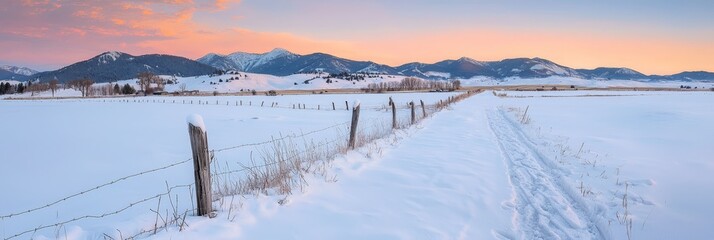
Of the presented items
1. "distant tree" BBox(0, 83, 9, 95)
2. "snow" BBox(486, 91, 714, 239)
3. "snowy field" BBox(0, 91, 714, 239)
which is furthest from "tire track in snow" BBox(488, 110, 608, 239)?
"distant tree" BBox(0, 83, 9, 95)

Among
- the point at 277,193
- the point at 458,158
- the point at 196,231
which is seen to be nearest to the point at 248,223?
the point at 196,231

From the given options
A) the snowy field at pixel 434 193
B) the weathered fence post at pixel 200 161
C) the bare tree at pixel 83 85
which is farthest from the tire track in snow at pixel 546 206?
→ the bare tree at pixel 83 85

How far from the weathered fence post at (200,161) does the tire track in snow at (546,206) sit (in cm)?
402

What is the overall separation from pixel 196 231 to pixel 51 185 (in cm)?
1003

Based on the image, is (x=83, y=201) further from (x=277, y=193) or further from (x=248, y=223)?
(x=248, y=223)

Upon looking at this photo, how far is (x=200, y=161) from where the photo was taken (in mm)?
5078

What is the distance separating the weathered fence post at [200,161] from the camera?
4.97 metres

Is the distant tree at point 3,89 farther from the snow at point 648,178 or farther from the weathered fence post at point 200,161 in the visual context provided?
the weathered fence post at point 200,161

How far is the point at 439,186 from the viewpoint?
7.45 metres

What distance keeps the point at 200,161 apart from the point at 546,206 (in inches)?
200

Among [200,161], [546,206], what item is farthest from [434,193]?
[200,161]

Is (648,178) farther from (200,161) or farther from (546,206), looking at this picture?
(200,161)

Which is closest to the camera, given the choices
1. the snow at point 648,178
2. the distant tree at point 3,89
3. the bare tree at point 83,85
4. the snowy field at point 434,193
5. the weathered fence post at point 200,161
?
the weathered fence post at point 200,161

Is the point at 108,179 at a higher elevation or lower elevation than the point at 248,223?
lower
